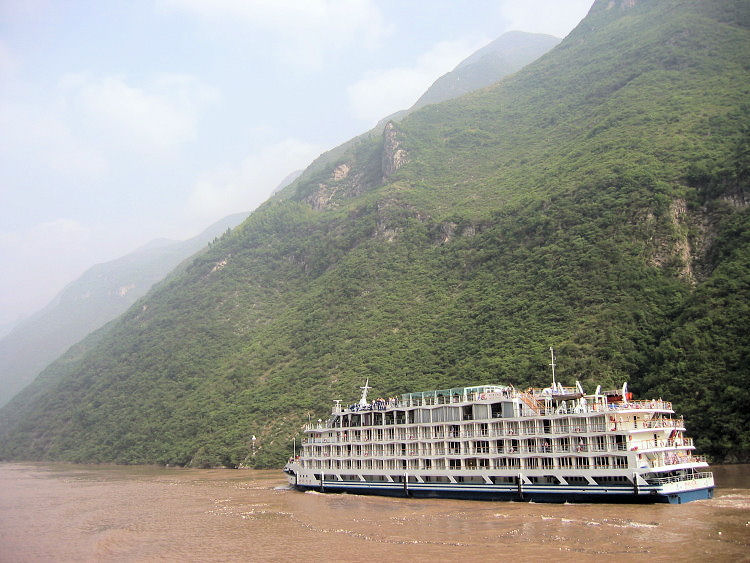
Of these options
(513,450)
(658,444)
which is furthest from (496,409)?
(658,444)

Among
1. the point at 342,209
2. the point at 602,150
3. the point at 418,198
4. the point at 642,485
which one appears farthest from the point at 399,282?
the point at 642,485

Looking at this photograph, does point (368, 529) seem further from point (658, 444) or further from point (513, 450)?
point (658, 444)

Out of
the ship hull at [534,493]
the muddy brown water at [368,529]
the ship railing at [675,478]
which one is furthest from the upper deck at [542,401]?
the muddy brown water at [368,529]

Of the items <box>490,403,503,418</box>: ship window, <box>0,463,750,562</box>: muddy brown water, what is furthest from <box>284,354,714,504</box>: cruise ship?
<box>0,463,750,562</box>: muddy brown water

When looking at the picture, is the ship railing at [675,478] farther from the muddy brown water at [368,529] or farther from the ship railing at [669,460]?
the muddy brown water at [368,529]

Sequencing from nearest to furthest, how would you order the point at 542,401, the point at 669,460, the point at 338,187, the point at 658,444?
the point at 669,460
the point at 658,444
the point at 542,401
the point at 338,187

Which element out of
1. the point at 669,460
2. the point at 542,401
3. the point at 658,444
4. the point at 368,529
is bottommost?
the point at 368,529

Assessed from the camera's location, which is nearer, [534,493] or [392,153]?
[534,493]

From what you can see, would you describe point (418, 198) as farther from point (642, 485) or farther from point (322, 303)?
point (642, 485)

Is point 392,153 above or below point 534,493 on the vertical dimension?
above
